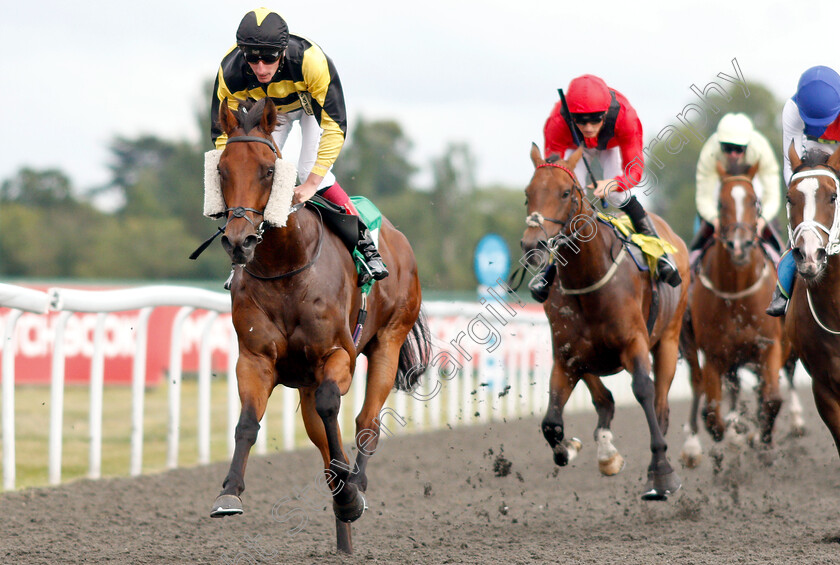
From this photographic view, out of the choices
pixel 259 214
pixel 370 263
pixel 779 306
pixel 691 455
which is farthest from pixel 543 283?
pixel 259 214

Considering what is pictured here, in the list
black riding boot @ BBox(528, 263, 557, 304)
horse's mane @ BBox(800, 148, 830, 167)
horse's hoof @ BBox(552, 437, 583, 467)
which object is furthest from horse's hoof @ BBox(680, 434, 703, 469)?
horse's mane @ BBox(800, 148, 830, 167)

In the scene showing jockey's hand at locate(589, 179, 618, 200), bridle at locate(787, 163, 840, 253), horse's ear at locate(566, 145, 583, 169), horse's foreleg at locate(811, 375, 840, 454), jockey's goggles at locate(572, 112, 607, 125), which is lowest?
horse's foreleg at locate(811, 375, 840, 454)

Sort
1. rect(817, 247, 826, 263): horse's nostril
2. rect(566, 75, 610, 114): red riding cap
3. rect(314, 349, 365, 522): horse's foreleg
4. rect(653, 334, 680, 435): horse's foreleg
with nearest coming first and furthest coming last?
rect(314, 349, 365, 522): horse's foreleg
rect(817, 247, 826, 263): horse's nostril
rect(566, 75, 610, 114): red riding cap
rect(653, 334, 680, 435): horse's foreleg

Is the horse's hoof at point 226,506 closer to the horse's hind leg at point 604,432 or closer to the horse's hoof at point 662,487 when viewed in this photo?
the horse's hoof at point 662,487

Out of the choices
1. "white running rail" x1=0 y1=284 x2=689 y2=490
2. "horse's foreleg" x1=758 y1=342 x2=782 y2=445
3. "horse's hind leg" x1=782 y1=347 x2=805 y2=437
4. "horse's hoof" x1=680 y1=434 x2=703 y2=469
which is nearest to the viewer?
"white running rail" x1=0 y1=284 x2=689 y2=490

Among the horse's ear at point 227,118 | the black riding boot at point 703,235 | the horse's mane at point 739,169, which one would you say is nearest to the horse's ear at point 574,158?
the horse's ear at point 227,118

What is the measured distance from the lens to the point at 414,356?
19.3 ft

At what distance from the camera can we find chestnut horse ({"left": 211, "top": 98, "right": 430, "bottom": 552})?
3826mm

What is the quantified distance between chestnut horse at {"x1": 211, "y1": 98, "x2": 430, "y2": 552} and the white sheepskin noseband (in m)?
0.03

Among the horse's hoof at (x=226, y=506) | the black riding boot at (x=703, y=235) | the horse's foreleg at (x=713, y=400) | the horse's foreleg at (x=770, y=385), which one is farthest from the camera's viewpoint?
the black riding boot at (x=703, y=235)

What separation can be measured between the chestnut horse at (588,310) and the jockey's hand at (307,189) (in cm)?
135

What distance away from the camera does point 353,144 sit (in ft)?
156

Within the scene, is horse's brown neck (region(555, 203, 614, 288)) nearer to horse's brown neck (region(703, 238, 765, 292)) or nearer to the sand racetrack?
the sand racetrack

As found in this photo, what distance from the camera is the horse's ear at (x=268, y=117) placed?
4.02 metres
